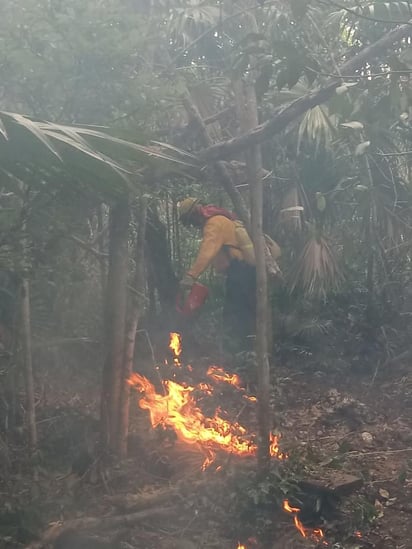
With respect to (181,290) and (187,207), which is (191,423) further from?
(187,207)

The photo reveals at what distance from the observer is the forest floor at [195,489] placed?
4352mm

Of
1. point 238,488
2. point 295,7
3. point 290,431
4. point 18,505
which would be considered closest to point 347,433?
point 290,431

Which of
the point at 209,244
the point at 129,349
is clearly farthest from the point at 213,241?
the point at 129,349

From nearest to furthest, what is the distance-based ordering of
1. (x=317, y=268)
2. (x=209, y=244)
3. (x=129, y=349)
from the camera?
(x=129, y=349), (x=209, y=244), (x=317, y=268)

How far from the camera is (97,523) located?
14.2 feet

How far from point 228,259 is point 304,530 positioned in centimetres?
356

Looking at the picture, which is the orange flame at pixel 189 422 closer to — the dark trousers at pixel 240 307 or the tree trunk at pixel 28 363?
the tree trunk at pixel 28 363

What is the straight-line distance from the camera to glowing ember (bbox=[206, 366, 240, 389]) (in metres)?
7.16

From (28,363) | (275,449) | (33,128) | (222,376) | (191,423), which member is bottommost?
(275,449)

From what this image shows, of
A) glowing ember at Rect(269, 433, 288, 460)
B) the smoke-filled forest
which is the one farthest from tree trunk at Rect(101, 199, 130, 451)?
glowing ember at Rect(269, 433, 288, 460)

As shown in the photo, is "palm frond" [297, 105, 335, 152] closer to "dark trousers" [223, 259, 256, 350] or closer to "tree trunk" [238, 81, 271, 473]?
"dark trousers" [223, 259, 256, 350]

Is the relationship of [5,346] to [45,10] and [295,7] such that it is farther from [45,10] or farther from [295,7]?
[295,7]

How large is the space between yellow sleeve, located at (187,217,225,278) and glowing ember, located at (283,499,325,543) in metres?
2.77

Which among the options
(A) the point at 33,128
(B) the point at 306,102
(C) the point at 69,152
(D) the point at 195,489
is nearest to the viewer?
(A) the point at 33,128
